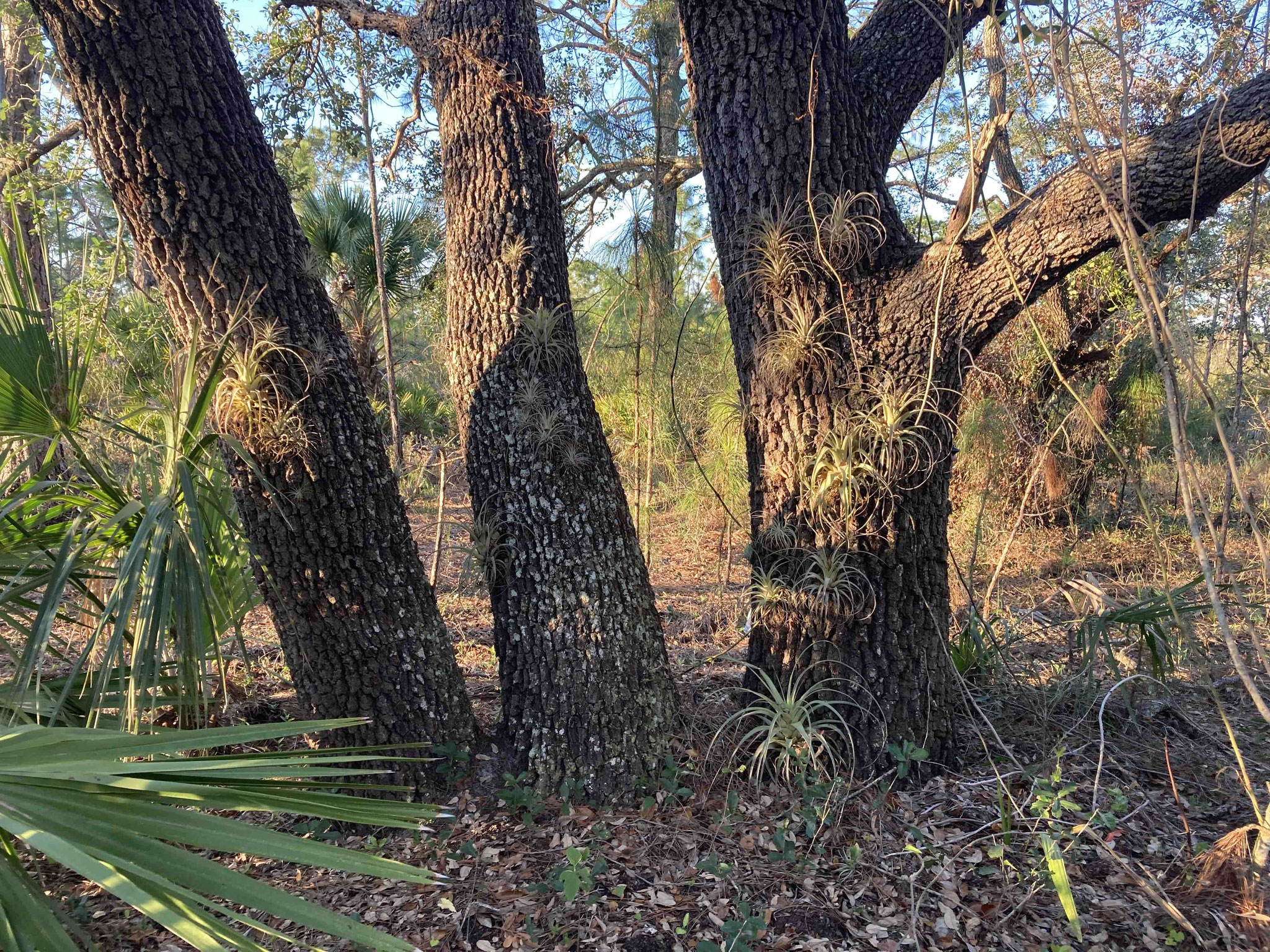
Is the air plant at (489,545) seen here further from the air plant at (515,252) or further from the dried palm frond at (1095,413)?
the dried palm frond at (1095,413)

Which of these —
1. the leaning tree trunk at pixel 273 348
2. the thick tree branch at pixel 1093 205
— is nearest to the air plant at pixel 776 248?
the thick tree branch at pixel 1093 205

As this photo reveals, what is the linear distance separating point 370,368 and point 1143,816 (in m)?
6.34

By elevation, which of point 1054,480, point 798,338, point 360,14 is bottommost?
point 1054,480

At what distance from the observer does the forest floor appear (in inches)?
82.0

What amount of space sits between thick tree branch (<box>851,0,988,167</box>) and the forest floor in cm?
215

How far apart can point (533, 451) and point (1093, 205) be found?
198cm

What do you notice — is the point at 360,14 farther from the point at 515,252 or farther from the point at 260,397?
the point at 260,397

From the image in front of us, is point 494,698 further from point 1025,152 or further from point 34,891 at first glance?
point 1025,152

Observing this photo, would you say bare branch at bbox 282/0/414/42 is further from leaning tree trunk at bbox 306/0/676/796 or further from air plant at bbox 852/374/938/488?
air plant at bbox 852/374/938/488

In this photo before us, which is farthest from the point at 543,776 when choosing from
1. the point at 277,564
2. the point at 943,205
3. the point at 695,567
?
the point at 943,205

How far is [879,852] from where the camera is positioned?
2363 millimetres

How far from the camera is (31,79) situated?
7.00 meters

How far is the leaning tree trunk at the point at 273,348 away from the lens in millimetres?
2191

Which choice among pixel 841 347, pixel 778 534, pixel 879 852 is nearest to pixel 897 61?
pixel 841 347
